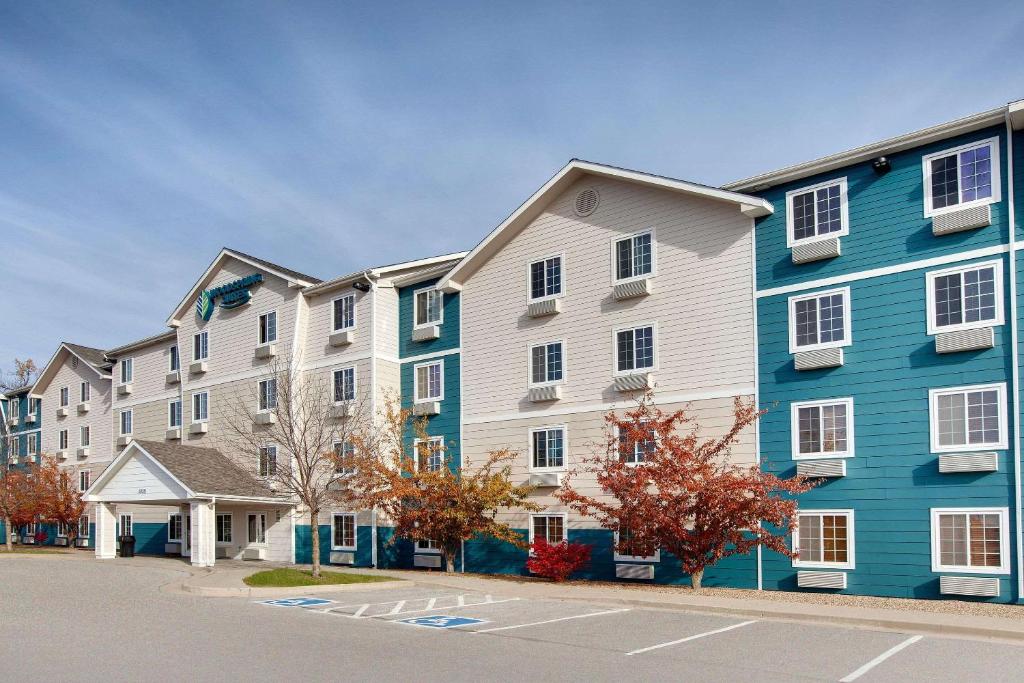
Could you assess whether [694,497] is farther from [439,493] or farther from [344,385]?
[344,385]

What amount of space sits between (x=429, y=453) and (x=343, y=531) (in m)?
5.60

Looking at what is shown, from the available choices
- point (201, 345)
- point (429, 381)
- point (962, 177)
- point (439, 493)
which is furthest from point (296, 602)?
point (201, 345)

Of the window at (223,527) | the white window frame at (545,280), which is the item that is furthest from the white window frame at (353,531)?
the white window frame at (545,280)

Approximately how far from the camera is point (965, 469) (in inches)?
752

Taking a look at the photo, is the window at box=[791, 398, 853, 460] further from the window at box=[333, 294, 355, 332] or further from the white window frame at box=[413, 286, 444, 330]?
the window at box=[333, 294, 355, 332]

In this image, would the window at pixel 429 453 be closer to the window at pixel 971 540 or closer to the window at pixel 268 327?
the window at pixel 268 327

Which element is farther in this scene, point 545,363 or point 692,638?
point 545,363

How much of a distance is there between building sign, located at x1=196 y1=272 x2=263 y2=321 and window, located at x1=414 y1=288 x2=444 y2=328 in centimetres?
766

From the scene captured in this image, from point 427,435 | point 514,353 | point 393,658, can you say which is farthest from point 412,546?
point 393,658

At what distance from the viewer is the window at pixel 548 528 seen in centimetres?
2627

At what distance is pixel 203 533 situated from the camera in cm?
3047

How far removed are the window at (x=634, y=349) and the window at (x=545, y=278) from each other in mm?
2732

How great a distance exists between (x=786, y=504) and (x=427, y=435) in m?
13.1

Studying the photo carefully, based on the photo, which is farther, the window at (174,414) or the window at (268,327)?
the window at (174,414)
